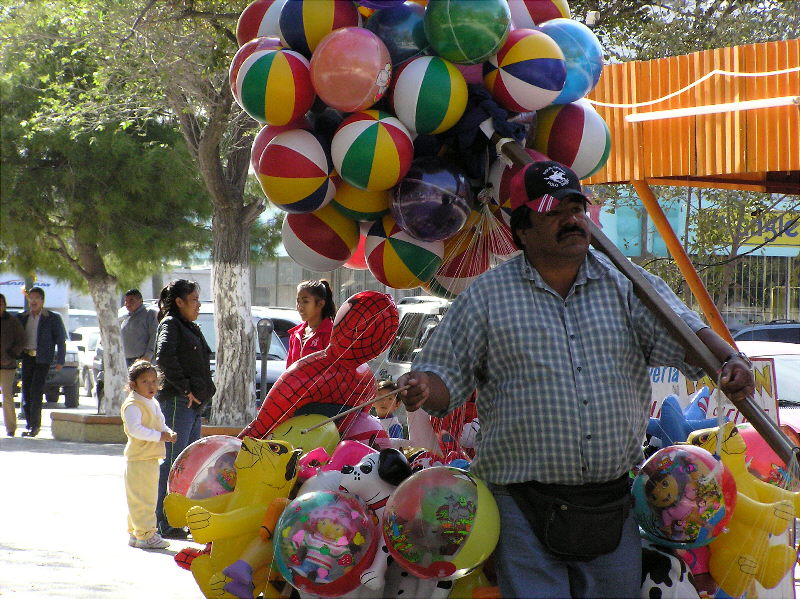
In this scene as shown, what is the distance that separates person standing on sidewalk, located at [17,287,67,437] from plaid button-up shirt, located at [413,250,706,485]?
40.1 ft

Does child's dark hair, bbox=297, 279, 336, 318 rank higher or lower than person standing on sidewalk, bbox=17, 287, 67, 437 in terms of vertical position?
higher

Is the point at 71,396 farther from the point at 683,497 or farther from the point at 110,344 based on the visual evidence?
the point at 683,497

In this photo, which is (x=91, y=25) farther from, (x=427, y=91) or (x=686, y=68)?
(x=427, y=91)

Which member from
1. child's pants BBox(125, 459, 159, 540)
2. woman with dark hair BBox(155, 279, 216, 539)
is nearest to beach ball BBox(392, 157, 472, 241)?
woman with dark hair BBox(155, 279, 216, 539)

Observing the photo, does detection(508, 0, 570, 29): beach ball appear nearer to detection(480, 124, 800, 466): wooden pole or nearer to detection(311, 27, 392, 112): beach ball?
detection(311, 27, 392, 112): beach ball

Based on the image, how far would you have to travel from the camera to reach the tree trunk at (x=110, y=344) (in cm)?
1589

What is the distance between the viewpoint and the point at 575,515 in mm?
3342

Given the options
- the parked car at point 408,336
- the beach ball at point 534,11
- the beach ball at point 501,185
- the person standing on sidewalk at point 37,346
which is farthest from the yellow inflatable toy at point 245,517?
the person standing on sidewalk at point 37,346

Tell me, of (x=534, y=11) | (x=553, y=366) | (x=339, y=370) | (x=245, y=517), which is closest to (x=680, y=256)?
(x=534, y=11)

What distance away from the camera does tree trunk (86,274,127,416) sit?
15891 millimetres

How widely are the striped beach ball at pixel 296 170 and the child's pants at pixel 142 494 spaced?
3709 millimetres

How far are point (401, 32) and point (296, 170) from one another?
0.72 metres

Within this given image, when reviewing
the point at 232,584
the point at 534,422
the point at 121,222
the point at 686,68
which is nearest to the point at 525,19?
the point at 534,422

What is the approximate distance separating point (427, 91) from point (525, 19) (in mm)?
743
